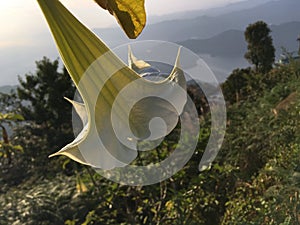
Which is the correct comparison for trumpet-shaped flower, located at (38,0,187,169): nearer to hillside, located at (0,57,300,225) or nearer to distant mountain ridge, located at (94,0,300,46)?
hillside, located at (0,57,300,225)

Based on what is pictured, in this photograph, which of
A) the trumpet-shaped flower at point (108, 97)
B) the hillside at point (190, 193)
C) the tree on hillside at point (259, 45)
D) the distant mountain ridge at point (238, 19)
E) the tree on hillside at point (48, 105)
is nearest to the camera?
the trumpet-shaped flower at point (108, 97)

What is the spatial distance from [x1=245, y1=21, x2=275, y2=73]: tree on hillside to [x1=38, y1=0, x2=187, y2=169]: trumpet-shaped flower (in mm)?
9219

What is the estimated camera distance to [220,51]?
69.7 feet

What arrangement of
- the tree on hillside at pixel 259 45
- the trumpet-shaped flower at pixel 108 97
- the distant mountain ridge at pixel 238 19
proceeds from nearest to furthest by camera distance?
the trumpet-shaped flower at pixel 108 97
the tree on hillside at pixel 259 45
the distant mountain ridge at pixel 238 19

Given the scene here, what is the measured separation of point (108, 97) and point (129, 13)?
1.1 inches

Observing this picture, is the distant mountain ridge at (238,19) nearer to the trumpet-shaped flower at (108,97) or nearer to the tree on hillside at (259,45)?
the tree on hillside at (259,45)

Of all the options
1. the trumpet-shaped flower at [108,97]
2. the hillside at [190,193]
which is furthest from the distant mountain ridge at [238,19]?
the trumpet-shaped flower at [108,97]

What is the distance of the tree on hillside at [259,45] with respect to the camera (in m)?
9.30

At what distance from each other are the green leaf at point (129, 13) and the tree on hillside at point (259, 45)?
924cm

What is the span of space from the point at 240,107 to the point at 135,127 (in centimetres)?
342

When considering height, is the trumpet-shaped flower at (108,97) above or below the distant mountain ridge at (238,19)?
above

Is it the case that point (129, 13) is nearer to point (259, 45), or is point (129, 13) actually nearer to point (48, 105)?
point (48, 105)

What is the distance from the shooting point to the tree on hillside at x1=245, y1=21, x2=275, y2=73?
30.5 feet

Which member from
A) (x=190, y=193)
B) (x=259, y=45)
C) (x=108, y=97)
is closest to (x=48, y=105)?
(x=259, y=45)
